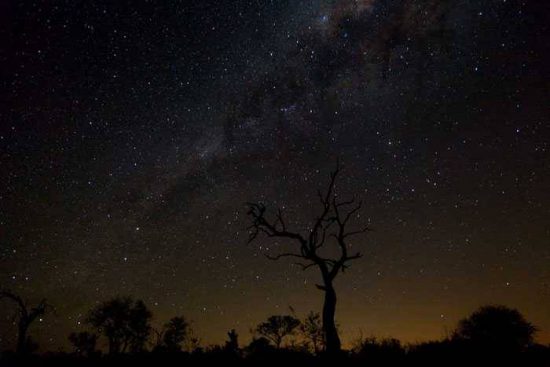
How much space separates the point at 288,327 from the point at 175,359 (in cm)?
4869

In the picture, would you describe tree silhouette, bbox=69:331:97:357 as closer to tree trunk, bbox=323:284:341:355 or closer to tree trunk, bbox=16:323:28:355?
tree trunk, bbox=16:323:28:355

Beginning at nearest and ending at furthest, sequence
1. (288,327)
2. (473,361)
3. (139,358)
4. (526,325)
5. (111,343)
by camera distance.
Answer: (473,361), (139,358), (526,325), (111,343), (288,327)

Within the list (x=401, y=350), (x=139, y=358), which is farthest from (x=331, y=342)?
(x=139, y=358)

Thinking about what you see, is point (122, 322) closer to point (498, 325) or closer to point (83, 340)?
point (83, 340)

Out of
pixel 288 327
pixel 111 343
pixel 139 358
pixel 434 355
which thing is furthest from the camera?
pixel 288 327

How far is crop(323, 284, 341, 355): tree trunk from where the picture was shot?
15.7 meters

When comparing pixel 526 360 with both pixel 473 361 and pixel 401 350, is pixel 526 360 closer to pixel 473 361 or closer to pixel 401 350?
pixel 473 361

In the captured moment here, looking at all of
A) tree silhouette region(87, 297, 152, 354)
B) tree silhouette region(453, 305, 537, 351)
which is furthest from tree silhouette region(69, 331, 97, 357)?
tree silhouette region(453, 305, 537, 351)

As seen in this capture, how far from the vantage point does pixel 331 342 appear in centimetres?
1573

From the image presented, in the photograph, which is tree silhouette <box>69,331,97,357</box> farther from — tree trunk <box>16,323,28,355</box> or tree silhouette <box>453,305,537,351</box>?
tree silhouette <box>453,305,537,351</box>

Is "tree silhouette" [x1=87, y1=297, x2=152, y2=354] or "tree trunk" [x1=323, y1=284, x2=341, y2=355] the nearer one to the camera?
"tree trunk" [x1=323, y1=284, x2=341, y2=355]

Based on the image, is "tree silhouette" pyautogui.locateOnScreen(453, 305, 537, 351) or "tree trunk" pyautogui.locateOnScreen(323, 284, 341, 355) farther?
"tree silhouette" pyautogui.locateOnScreen(453, 305, 537, 351)

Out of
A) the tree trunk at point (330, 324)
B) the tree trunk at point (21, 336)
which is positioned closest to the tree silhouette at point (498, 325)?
the tree trunk at point (330, 324)

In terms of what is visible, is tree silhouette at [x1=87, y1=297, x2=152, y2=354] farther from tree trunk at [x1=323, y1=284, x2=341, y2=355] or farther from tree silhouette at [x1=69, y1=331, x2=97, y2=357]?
tree trunk at [x1=323, y1=284, x2=341, y2=355]
